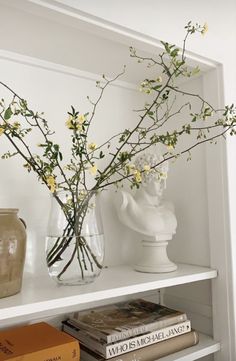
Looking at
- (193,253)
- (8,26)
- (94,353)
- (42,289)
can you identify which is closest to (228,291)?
(193,253)

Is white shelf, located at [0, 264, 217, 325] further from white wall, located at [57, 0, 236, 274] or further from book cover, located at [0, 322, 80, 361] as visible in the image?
white wall, located at [57, 0, 236, 274]

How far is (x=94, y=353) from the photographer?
0.91 metres

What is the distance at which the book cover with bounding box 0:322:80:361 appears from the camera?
2.50ft

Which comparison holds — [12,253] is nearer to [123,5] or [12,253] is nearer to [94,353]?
[94,353]

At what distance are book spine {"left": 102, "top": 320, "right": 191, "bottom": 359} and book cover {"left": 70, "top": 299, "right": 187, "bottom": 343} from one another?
12 mm

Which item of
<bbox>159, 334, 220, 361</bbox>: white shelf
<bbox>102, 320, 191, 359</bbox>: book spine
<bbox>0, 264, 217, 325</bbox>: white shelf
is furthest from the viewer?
<bbox>159, 334, 220, 361</bbox>: white shelf

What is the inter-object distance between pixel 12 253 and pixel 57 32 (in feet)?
2.12

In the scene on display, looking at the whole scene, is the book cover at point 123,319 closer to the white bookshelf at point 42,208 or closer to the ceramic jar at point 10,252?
the white bookshelf at point 42,208

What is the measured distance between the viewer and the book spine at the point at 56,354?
752 mm

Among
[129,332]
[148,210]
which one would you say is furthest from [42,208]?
[129,332]

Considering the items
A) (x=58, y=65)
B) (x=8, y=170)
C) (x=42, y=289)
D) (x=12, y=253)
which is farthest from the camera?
(x=58, y=65)

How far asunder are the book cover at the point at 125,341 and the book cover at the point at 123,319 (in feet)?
0.04

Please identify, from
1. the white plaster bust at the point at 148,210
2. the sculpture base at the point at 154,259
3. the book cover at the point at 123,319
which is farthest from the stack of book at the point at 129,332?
the white plaster bust at the point at 148,210

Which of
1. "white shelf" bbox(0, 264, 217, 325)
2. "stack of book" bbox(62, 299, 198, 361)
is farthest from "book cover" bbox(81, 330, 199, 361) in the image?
"white shelf" bbox(0, 264, 217, 325)
